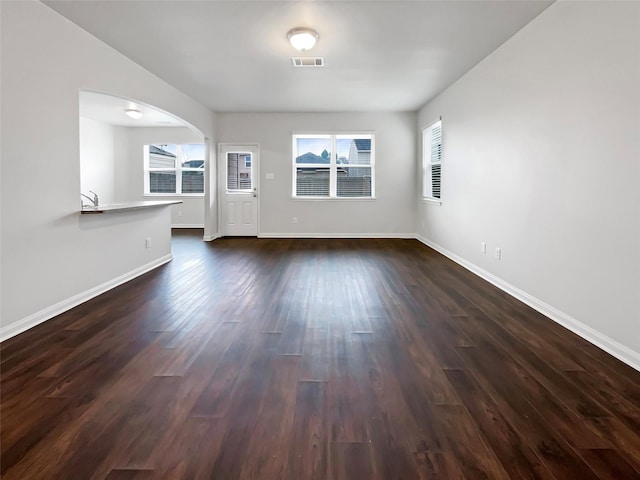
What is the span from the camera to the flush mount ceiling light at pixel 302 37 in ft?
12.5

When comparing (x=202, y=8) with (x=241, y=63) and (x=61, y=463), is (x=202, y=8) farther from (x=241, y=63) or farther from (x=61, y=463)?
(x=61, y=463)

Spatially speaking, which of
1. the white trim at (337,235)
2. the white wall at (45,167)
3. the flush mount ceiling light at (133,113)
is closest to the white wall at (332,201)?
the white trim at (337,235)

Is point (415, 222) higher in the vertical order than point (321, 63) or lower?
lower

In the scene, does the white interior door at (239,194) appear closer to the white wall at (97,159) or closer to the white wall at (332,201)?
the white wall at (332,201)

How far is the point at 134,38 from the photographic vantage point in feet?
13.2

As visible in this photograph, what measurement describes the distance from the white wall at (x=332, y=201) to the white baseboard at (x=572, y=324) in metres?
3.61

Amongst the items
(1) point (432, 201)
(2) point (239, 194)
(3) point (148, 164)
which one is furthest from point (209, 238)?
(1) point (432, 201)

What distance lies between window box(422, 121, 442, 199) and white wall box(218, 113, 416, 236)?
0.59m

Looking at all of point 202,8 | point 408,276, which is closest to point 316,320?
point 408,276

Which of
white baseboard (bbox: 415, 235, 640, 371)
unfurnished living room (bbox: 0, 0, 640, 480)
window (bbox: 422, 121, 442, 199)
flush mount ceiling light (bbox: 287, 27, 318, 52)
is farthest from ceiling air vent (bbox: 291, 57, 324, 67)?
white baseboard (bbox: 415, 235, 640, 371)

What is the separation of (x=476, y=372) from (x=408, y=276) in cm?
256

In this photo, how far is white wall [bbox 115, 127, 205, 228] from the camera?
994 cm

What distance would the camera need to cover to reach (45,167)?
10.7 feet

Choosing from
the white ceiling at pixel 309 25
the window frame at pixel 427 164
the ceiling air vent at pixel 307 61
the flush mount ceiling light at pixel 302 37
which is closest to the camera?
the white ceiling at pixel 309 25
